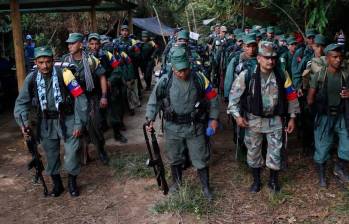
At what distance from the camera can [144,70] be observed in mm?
12539

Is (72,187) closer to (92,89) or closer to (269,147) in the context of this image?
(92,89)

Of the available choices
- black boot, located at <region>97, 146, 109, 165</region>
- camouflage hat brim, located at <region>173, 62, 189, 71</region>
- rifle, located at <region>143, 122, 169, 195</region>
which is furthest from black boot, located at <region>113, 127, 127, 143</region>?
camouflage hat brim, located at <region>173, 62, 189, 71</region>

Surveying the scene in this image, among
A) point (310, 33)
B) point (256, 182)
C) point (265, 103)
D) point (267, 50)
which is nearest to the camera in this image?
point (267, 50)

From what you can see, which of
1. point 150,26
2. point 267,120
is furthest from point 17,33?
point 150,26

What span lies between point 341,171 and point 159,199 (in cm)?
242

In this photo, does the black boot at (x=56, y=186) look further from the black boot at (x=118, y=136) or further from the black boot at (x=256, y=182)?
the black boot at (x=256, y=182)

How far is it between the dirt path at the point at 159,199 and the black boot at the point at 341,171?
111 millimetres

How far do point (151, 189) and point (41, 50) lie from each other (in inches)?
88.5

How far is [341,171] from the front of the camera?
18.6 feet

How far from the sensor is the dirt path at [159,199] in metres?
4.93

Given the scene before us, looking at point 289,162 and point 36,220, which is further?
point 289,162

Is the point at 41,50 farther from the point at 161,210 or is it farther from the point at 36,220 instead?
the point at 161,210

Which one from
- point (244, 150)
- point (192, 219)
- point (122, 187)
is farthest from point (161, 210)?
point (244, 150)

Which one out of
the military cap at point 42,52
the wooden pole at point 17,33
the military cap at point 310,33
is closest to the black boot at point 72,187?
the military cap at point 42,52
